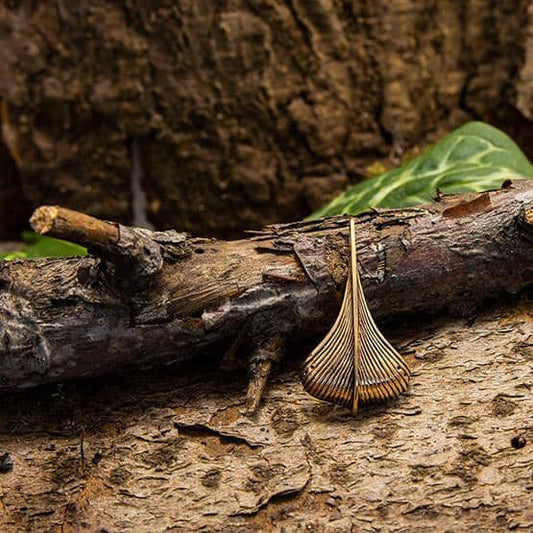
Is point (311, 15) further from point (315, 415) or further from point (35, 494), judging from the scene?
point (35, 494)

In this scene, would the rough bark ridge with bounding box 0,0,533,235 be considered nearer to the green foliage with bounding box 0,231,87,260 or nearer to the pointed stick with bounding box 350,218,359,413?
the green foliage with bounding box 0,231,87,260

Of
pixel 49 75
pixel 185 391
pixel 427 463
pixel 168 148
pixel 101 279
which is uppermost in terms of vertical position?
pixel 49 75

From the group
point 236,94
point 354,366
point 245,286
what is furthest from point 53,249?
point 354,366

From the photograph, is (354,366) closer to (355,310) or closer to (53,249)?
(355,310)

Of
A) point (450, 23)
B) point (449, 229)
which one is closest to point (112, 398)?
point (449, 229)

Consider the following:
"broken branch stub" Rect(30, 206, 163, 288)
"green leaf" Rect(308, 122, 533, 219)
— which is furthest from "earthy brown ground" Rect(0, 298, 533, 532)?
"green leaf" Rect(308, 122, 533, 219)

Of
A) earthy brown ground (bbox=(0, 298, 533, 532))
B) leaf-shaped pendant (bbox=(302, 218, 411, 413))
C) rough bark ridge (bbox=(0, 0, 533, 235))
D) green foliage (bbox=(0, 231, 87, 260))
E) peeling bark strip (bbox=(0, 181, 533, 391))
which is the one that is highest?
rough bark ridge (bbox=(0, 0, 533, 235))

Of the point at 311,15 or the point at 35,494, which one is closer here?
the point at 35,494
